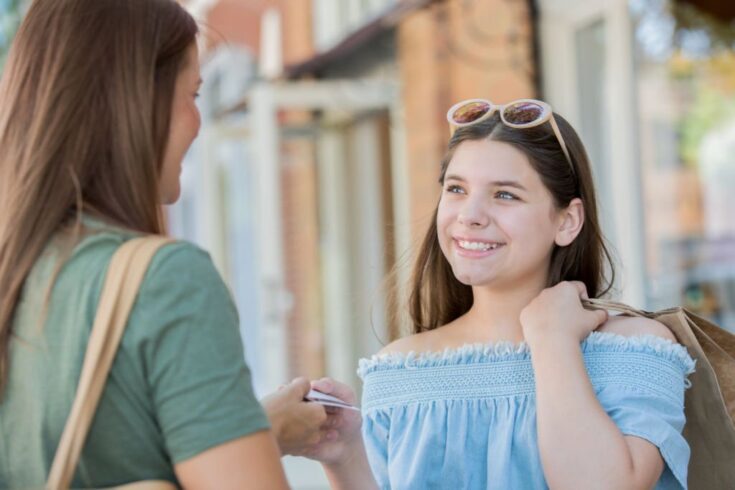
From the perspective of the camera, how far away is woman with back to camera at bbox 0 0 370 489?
1421 mm

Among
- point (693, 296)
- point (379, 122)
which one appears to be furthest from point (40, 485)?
point (379, 122)

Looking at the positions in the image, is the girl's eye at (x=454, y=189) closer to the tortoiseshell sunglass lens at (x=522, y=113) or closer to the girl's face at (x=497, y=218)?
the girl's face at (x=497, y=218)

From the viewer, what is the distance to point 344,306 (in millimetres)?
8594

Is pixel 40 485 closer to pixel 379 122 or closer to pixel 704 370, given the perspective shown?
pixel 704 370

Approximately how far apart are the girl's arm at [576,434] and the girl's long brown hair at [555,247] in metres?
0.27

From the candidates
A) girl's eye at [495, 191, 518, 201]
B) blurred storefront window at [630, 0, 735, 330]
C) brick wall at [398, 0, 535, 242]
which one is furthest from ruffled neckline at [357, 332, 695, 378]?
blurred storefront window at [630, 0, 735, 330]

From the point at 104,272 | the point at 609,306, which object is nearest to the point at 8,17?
the point at 609,306

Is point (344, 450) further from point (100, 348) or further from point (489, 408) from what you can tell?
point (100, 348)

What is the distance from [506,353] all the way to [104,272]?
0.86 metres

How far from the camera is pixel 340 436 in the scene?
2025 millimetres

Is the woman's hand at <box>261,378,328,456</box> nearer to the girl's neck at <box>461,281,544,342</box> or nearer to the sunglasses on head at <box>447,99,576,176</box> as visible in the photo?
the girl's neck at <box>461,281,544,342</box>

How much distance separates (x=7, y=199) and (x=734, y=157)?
5284mm

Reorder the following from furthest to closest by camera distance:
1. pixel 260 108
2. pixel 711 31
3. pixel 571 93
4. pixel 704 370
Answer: pixel 260 108 < pixel 711 31 < pixel 571 93 < pixel 704 370

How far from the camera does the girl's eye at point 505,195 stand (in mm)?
2092
